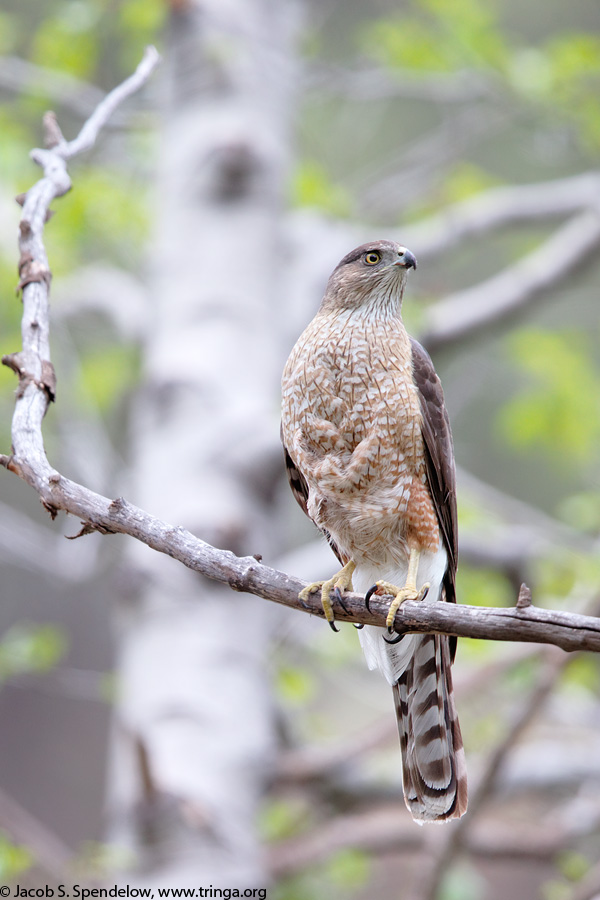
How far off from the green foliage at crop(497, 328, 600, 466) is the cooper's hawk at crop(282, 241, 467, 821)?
361cm

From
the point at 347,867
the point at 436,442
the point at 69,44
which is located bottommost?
the point at 347,867

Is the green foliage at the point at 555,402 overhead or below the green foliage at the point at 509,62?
below

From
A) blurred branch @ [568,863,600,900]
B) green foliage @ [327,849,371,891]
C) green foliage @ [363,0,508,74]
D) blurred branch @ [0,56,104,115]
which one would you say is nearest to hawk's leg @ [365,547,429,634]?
blurred branch @ [568,863,600,900]

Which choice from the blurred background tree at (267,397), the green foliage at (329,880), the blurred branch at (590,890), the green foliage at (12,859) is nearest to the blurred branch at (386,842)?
the blurred background tree at (267,397)

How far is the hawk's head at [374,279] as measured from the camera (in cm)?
300

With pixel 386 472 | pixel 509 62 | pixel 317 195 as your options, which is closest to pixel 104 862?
pixel 386 472

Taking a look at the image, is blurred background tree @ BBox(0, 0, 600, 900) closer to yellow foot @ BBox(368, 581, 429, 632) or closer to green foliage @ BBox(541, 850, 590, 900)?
green foliage @ BBox(541, 850, 590, 900)

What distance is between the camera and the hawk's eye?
3.10 metres

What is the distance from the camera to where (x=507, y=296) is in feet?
17.1

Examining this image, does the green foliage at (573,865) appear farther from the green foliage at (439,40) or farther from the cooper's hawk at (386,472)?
the green foliage at (439,40)

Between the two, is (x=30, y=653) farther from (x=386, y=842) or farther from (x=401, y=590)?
(x=401, y=590)

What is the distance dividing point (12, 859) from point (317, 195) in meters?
4.68

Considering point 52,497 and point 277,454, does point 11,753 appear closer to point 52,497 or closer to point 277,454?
point 277,454

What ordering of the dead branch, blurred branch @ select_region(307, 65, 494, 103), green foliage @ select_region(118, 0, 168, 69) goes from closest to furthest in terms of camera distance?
the dead branch
blurred branch @ select_region(307, 65, 494, 103)
green foliage @ select_region(118, 0, 168, 69)
